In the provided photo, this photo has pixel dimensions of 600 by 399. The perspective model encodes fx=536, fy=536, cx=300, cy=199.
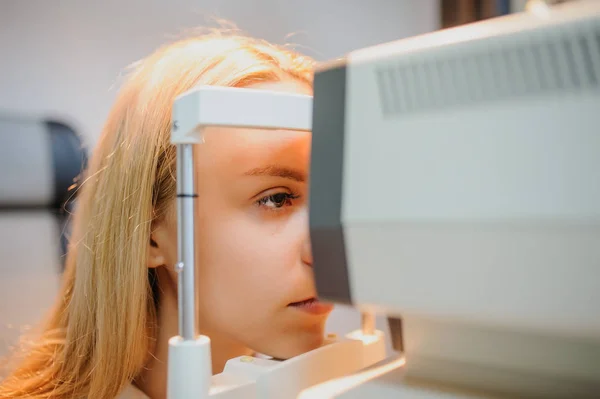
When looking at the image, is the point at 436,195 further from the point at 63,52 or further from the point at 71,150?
the point at 63,52

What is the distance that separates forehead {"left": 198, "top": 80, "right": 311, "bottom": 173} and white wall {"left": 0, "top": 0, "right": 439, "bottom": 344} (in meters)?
0.52

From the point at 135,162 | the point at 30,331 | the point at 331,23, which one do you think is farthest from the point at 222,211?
the point at 331,23

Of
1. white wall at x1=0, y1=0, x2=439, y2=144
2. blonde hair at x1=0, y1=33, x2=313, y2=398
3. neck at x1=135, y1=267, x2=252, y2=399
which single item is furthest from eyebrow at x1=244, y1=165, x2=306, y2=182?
white wall at x1=0, y1=0, x2=439, y2=144

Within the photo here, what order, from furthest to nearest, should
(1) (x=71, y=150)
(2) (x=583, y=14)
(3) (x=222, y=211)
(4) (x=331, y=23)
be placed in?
(4) (x=331, y=23) → (1) (x=71, y=150) → (3) (x=222, y=211) → (2) (x=583, y=14)

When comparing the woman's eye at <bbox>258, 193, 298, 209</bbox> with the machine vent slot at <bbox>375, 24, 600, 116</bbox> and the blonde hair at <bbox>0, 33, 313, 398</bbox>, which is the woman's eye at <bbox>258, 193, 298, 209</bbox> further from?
the machine vent slot at <bbox>375, 24, 600, 116</bbox>

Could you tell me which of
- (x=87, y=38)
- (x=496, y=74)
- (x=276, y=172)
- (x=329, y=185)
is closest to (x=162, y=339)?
(x=276, y=172)

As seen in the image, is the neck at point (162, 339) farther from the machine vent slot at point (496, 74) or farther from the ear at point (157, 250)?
the machine vent slot at point (496, 74)

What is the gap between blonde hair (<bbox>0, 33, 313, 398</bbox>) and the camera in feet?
2.25

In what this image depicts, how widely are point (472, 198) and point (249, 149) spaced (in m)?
0.35

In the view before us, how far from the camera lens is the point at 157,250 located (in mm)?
729

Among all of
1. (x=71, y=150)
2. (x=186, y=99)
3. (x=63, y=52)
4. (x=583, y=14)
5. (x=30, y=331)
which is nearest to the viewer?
(x=583, y=14)

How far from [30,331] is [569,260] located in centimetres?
94

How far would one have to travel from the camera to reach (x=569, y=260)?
0.32 metres

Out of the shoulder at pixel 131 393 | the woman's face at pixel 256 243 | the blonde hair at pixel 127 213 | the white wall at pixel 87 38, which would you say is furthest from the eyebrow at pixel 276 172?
the white wall at pixel 87 38
